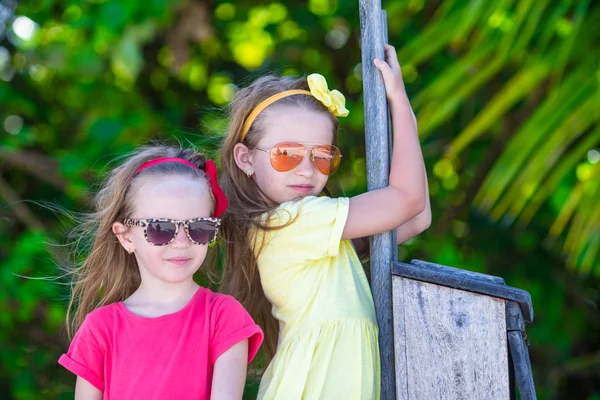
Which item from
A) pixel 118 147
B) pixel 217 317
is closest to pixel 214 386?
pixel 217 317

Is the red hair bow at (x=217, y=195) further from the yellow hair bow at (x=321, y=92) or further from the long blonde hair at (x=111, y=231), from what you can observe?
the yellow hair bow at (x=321, y=92)

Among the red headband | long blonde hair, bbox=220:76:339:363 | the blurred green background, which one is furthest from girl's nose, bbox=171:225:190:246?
the blurred green background

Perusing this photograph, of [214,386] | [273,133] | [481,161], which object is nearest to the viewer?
[214,386]

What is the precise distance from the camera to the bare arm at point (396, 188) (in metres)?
2.43

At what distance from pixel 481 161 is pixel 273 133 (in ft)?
9.42

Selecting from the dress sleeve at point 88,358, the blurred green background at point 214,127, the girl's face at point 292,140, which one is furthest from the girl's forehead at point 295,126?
the blurred green background at point 214,127

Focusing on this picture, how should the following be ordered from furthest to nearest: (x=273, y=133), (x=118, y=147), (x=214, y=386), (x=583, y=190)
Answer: (x=118, y=147) < (x=583, y=190) < (x=273, y=133) < (x=214, y=386)

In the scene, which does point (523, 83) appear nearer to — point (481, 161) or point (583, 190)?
point (583, 190)

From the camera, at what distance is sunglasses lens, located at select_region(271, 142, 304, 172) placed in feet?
8.29

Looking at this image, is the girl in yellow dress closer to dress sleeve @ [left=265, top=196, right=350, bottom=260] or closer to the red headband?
dress sleeve @ [left=265, top=196, right=350, bottom=260]

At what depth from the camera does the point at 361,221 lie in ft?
7.95

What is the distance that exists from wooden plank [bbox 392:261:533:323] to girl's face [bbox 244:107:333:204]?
1.23ft

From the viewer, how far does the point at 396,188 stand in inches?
96.9

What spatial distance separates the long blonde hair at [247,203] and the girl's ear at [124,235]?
0.32 metres
